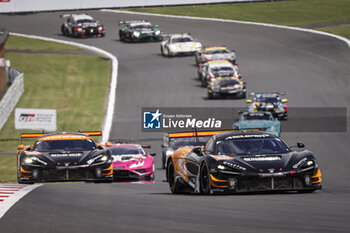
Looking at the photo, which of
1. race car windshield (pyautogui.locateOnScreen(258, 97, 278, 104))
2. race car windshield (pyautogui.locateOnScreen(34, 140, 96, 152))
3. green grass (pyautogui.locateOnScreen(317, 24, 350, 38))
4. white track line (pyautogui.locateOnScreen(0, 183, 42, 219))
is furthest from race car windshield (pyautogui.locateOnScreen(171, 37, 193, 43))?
white track line (pyautogui.locateOnScreen(0, 183, 42, 219))

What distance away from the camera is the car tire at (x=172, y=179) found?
15641 mm

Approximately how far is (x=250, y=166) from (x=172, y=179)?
10.1 ft

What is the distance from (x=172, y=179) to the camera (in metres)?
16.2

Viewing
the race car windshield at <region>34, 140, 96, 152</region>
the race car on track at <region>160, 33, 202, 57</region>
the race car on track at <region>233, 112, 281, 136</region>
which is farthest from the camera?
the race car on track at <region>160, 33, 202, 57</region>

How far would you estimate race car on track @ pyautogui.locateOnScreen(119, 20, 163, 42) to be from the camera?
204ft

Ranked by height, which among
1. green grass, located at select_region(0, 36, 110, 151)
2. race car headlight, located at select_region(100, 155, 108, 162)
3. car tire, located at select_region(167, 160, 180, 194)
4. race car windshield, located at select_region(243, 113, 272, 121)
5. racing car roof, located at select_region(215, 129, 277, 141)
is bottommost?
green grass, located at select_region(0, 36, 110, 151)

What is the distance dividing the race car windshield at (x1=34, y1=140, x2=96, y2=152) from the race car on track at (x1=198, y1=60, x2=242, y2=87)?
26509 millimetres

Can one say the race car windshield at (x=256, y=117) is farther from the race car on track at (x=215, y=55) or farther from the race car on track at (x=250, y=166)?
the race car on track at (x=250, y=166)

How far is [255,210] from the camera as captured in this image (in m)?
10.6

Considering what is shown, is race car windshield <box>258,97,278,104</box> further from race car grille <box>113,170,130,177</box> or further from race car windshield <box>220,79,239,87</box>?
race car grille <box>113,170,130,177</box>

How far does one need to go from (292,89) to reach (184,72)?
869cm

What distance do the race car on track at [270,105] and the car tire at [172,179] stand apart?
21754 mm

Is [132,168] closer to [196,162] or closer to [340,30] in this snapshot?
[196,162]

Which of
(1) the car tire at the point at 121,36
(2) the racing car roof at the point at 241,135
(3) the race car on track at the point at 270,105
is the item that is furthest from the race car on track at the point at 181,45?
(2) the racing car roof at the point at 241,135
